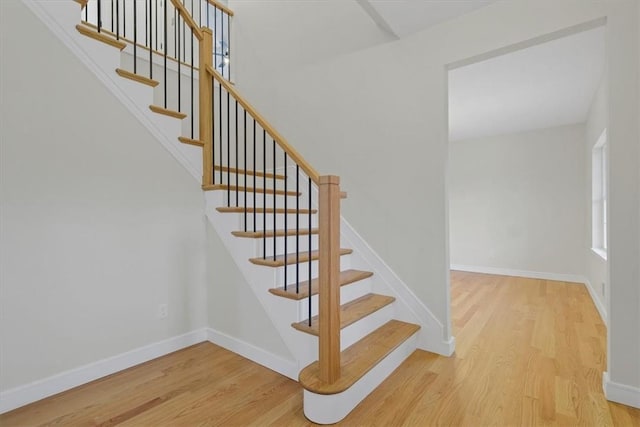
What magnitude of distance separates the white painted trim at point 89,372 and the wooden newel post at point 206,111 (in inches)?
50.6

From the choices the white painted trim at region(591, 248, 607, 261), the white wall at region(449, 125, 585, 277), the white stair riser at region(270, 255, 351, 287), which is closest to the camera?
the white stair riser at region(270, 255, 351, 287)

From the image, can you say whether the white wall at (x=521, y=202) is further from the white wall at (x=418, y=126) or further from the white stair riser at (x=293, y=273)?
the white stair riser at (x=293, y=273)

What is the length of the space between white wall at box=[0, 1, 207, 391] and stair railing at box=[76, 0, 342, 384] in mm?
387

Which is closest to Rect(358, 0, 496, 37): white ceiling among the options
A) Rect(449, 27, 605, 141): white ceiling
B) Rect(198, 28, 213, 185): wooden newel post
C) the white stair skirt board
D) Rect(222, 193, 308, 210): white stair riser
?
Rect(449, 27, 605, 141): white ceiling

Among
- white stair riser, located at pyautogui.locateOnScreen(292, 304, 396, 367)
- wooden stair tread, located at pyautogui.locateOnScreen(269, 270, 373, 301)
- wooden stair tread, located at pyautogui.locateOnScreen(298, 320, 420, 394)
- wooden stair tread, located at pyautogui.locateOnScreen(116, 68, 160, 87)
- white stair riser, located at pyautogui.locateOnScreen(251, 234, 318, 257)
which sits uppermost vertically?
wooden stair tread, located at pyautogui.locateOnScreen(116, 68, 160, 87)

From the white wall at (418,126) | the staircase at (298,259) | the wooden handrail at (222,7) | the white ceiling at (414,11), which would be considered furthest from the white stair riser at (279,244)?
the wooden handrail at (222,7)

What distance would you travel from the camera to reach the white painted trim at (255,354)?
6.88 feet

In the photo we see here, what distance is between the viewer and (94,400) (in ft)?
6.05

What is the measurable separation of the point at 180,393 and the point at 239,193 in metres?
1.47

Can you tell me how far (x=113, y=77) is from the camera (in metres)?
2.19

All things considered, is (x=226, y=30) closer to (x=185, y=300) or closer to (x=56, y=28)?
(x=56, y=28)

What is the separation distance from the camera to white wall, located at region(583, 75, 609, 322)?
127 inches

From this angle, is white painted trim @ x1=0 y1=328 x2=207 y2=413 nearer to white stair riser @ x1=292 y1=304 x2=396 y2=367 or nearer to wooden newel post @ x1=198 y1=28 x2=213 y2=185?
white stair riser @ x1=292 y1=304 x2=396 y2=367

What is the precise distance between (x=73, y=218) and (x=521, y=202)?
18.8 feet
